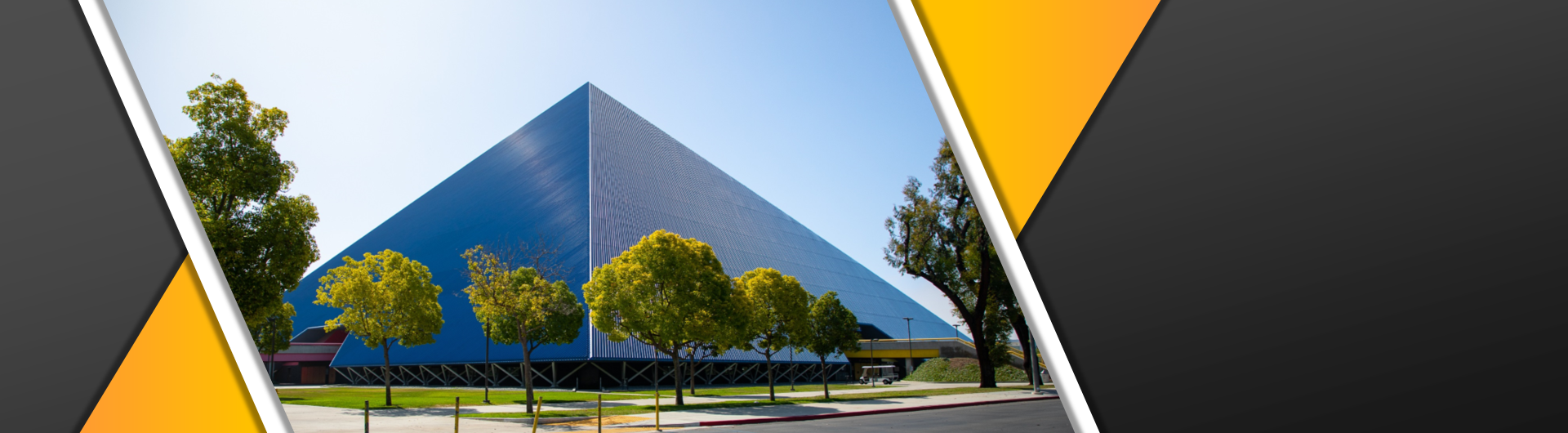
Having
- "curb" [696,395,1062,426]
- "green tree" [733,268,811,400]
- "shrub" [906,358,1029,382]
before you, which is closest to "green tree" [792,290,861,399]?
"green tree" [733,268,811,400]

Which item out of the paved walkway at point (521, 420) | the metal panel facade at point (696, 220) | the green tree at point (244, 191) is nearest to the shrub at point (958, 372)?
the metal panel facade at point (696, 220)

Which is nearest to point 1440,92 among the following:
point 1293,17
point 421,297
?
point 1293,17

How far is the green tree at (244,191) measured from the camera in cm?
1506

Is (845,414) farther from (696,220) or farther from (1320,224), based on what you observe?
(696,220)

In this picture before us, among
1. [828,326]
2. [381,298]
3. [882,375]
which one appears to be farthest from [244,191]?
[882,375]

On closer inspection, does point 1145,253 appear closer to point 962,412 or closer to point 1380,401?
point 1380,401

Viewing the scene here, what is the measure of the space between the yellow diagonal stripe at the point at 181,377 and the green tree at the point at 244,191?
42.7 feet

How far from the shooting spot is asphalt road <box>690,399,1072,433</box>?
498 inches

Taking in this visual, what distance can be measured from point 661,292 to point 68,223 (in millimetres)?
18321

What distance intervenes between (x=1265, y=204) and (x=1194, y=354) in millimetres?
683

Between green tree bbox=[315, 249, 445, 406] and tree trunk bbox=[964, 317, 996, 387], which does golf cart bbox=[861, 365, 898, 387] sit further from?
green tree bbox=[315, 249, 445, 406]

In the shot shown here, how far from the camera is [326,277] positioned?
22125 mm

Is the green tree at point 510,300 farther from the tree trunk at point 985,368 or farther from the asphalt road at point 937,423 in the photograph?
the tree trunk at point 985,368

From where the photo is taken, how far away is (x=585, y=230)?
1527 inches
